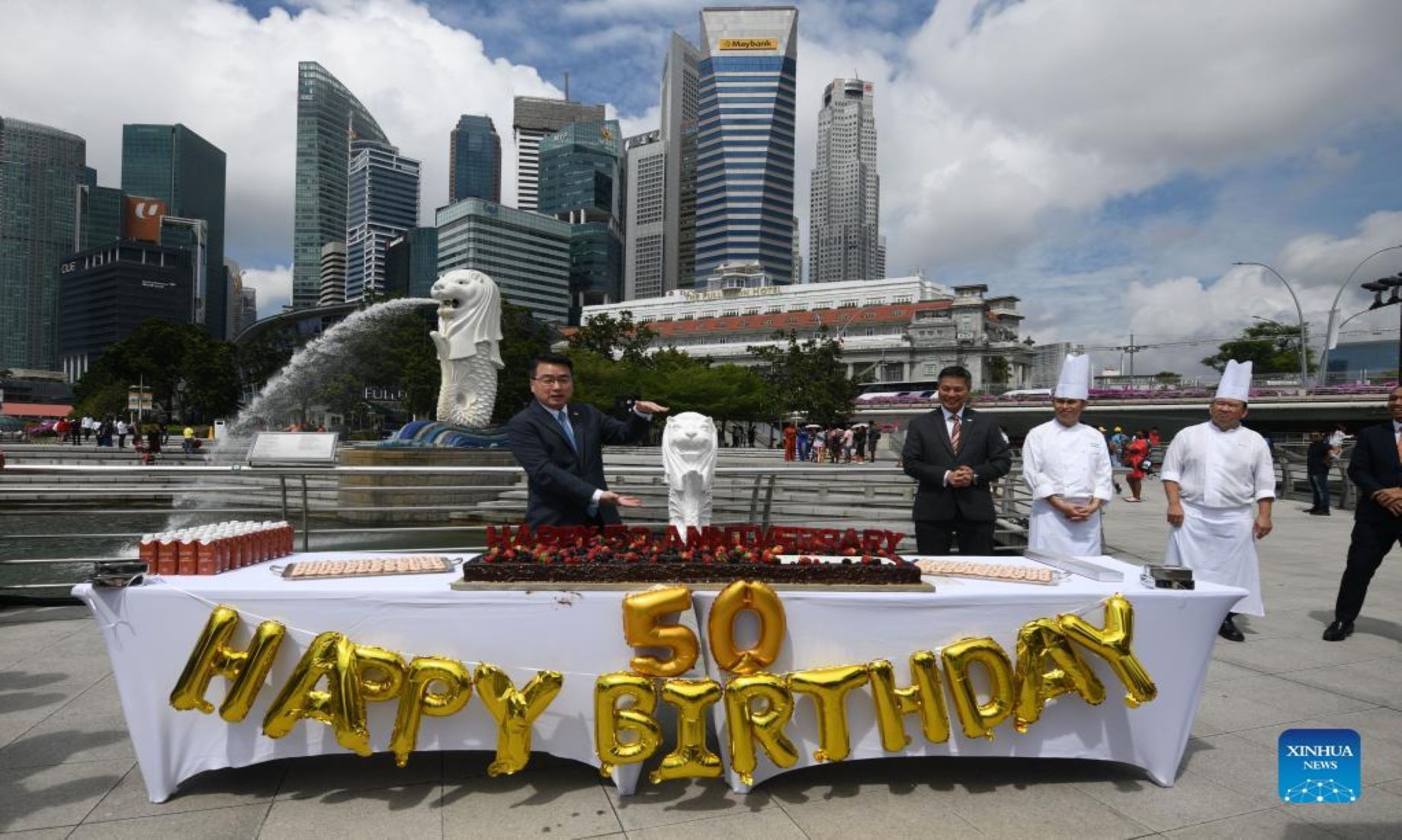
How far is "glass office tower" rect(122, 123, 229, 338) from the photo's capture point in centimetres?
17838

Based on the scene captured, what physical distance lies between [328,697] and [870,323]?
3835 inches

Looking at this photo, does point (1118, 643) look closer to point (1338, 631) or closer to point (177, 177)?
point (1338, 631)

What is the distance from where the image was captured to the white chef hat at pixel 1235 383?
477cm

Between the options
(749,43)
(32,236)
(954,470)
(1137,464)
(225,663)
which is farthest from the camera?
(32,236)

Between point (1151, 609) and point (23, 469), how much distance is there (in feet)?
20.3

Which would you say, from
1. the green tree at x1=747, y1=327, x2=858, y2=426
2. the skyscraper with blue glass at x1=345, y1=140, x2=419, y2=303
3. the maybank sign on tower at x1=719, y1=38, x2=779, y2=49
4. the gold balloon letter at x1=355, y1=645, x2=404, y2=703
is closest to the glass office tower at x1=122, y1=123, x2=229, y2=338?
the skyscraper with blue glass at x1=345, y1=140, x2=419, y2=303

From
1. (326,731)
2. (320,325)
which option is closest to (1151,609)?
(326,731)

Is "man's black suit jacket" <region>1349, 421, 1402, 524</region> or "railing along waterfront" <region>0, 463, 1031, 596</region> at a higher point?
"man's black suit jacket" <region>1349, 421, 1402, 524</region>

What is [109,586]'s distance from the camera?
2.57m

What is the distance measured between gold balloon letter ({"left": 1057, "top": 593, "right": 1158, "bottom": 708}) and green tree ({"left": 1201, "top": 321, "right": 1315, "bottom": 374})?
81.8 metres

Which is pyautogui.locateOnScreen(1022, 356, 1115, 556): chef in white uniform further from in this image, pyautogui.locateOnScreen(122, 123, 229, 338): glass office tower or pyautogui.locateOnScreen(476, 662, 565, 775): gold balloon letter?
pyautogui.locateOnScreen(122, 123, 229, 338): glass office tower

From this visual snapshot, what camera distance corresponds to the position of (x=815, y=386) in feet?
165

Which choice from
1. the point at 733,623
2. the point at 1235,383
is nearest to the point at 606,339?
the point at 1235,383

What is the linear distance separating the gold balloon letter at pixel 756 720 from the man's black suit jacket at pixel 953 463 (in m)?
2.07
